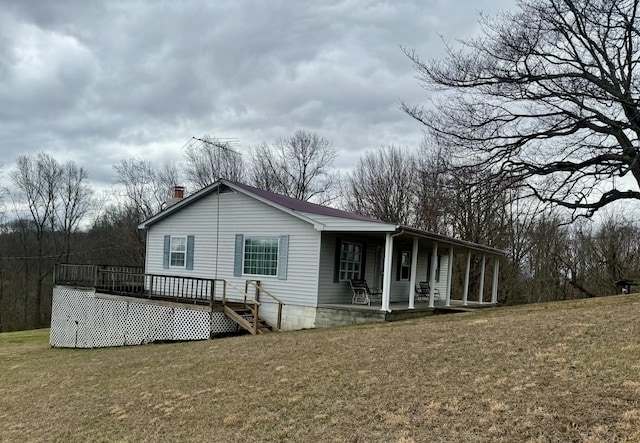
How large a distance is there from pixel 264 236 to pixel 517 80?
8.08m

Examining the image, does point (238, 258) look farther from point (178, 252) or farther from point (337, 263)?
point (337, 263)

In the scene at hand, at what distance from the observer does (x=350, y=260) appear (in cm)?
1516

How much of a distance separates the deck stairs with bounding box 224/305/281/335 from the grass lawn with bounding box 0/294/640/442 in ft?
10.6

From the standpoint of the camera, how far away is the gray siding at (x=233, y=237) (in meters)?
13.9

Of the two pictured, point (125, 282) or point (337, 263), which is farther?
point (125, 282)

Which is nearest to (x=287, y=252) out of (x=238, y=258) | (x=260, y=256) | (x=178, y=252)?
(x=260, y=256)

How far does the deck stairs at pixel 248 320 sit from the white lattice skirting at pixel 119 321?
1.40 ft

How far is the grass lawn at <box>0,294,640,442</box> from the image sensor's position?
4520 mm

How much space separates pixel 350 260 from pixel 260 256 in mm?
2777

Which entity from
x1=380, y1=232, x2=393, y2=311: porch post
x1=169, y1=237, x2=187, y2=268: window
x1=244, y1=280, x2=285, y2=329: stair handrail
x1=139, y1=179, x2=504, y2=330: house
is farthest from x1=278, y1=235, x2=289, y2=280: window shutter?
x1=169, y1=237, x2=187, y2=268: window

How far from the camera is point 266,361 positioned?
335 inches

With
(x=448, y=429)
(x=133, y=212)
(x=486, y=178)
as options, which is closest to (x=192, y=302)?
(x=486, y=178)

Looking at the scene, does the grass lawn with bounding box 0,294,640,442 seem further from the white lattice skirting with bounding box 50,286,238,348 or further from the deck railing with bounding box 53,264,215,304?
the deck railing with bounding box 53,264,215,304

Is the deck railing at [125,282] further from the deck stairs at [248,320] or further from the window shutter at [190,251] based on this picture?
the deck stairs at [248,320]
